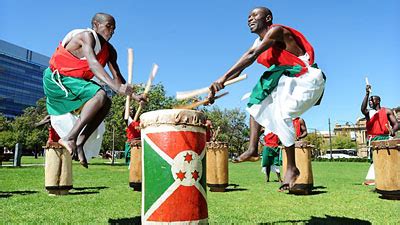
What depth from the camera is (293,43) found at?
16.0 feet

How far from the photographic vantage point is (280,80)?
486 cm

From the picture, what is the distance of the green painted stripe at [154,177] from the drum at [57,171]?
5.58 meters

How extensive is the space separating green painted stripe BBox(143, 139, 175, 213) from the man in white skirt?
4.06 feet

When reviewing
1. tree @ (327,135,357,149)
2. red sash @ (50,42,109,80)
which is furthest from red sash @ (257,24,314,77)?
tree @ (327,135,357,149)

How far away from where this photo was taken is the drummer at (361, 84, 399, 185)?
9897 mm

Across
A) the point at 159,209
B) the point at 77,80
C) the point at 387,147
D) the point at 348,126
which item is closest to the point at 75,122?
the point at 77,80

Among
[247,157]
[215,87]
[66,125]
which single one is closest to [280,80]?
[215,87]

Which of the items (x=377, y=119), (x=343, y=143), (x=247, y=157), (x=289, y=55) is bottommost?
(x=247, y=157)

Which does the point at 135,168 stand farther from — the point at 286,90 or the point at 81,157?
the point at 286,90

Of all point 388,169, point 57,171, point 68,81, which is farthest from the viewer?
point 57,171

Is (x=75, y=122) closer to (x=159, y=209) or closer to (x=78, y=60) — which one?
(x=78, y=60)

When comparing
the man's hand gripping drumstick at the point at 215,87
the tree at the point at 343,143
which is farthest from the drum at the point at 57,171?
the tree at the point at 343,143

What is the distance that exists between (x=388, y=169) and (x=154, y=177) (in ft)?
20.8

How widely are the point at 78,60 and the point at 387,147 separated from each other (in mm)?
6800
